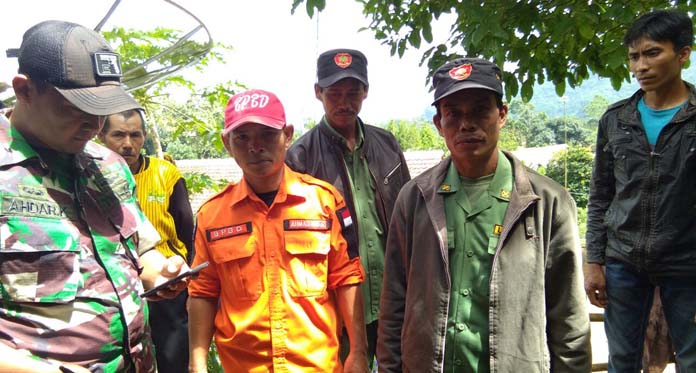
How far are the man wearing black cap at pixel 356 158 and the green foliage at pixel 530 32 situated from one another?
404mm

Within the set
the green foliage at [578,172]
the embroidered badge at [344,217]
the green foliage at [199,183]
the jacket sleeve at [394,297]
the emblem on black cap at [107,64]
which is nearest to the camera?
the emblem on black cap at [107,64]

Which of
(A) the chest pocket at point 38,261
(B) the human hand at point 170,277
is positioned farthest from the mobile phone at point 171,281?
(A) the chest pocket at point 38,261

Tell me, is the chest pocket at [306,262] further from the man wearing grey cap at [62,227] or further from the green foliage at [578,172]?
the green foliage at [578,172]

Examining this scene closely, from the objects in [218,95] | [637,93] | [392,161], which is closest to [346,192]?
[392,161]

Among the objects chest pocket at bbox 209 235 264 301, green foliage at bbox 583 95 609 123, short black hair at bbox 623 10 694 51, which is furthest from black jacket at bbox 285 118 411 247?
green foliage at bbox 583 95 609 123

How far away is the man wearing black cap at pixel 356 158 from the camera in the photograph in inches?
105

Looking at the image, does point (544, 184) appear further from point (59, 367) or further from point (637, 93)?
point (59, 367)

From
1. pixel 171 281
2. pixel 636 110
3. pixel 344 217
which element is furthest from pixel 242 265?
pixel 636 110

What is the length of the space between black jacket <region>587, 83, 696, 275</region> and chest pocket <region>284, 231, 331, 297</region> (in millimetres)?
1483

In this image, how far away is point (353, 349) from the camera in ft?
7.10

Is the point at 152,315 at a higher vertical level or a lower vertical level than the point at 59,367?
lower

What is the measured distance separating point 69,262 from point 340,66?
1.70 m

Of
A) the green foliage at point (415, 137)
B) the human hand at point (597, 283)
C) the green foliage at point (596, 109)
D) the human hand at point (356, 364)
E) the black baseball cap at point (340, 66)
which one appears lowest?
the human hand at point (356, 364)

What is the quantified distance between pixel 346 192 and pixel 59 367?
60.9 inches
